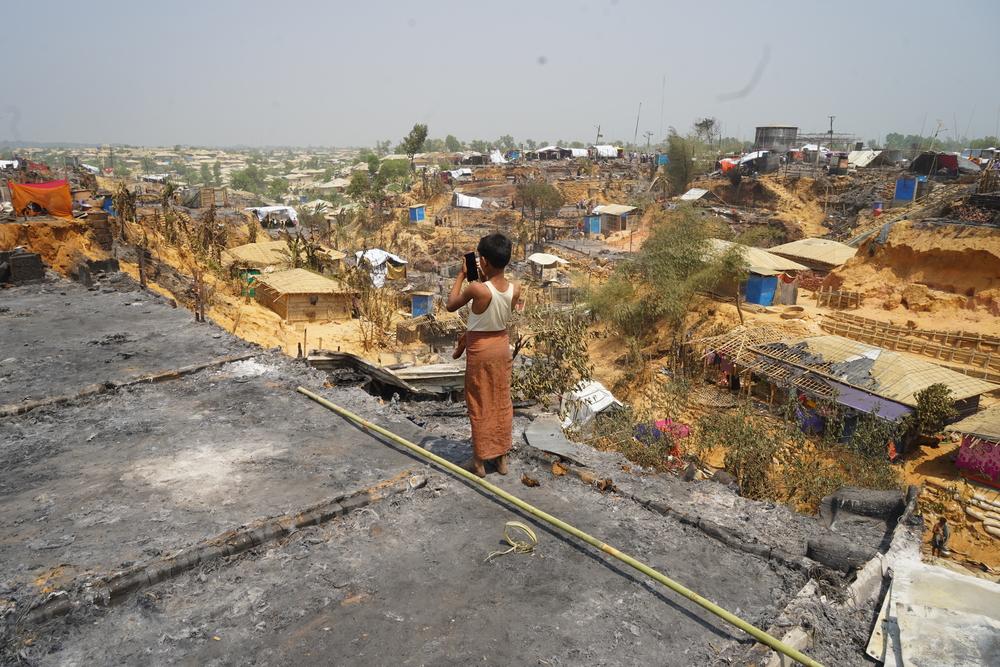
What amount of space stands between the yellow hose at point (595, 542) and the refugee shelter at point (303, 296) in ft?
44.4

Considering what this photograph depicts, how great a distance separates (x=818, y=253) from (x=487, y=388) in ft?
81.3

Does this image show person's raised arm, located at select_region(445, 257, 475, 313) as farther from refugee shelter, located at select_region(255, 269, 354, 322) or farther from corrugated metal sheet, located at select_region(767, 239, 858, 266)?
corrugated metal sheet, located at select_region(767, 239, 858, 266)

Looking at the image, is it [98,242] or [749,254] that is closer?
[98,242]

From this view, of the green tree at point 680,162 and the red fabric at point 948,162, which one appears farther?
the green tree at point 680,162

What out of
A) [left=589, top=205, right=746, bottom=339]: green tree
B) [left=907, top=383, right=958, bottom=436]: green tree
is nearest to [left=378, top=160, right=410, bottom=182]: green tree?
[left=589, top=205, right=746, bottom=339]: green tree

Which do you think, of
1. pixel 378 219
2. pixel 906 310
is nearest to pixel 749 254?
pixel 906 310

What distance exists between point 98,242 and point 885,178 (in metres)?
37.0

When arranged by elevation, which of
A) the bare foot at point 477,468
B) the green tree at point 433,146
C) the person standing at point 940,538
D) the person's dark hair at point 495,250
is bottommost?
the person standing at point 940,538

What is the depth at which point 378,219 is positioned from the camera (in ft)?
140

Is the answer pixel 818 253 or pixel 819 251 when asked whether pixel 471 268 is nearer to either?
pixel 818 253

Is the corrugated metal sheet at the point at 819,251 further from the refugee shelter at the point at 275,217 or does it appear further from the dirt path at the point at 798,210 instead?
the refugee shelter at the point at 275,217

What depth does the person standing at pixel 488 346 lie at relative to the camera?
378cm

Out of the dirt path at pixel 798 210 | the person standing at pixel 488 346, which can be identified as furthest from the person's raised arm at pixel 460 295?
the dirt path at pixel 798 210

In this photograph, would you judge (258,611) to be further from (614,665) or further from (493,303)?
(493,303)
